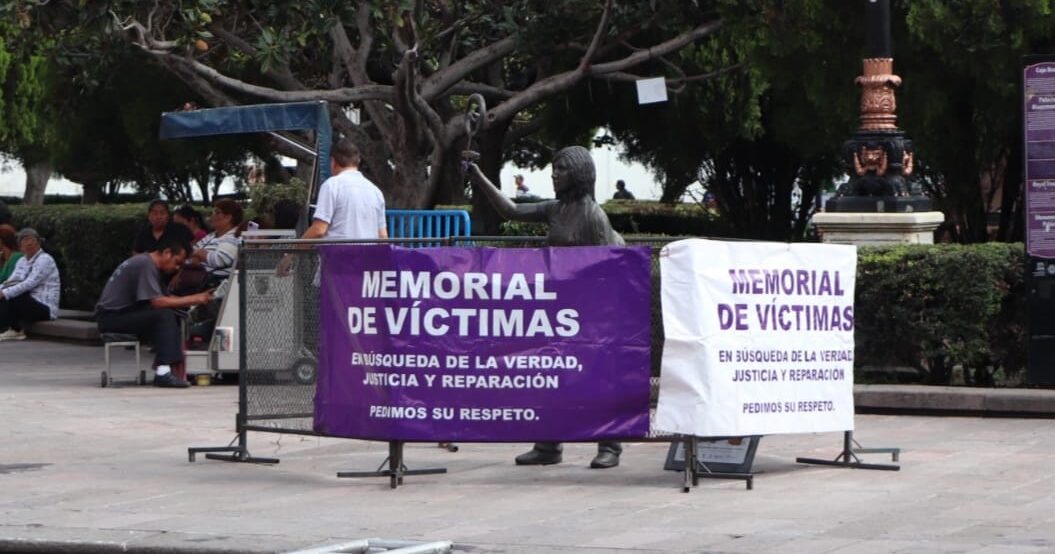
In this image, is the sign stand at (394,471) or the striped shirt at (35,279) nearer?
the sign stand at (394,471)

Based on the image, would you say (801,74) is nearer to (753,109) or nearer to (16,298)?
(753,109)

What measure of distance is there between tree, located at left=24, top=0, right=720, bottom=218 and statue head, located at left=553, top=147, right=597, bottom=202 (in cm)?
756

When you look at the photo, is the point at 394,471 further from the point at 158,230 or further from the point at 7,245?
the point at 7,245

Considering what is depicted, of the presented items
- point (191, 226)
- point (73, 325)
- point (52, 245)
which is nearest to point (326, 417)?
point (191, 226)

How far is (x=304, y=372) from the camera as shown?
1018cm

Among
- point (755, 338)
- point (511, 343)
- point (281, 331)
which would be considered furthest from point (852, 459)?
point (281, 331)

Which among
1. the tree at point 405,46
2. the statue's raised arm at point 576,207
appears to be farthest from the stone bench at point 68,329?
the statue's raised arm at point 576,207

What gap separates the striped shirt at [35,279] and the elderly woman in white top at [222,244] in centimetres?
367

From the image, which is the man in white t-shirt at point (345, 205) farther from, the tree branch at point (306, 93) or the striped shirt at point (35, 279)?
the striped shirt at point (35, 279)

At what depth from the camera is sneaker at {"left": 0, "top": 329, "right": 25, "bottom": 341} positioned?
20.1m

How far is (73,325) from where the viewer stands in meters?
19.8

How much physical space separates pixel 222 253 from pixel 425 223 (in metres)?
2.21

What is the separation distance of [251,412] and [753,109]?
11.0 metres

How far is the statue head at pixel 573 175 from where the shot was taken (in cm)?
1004
